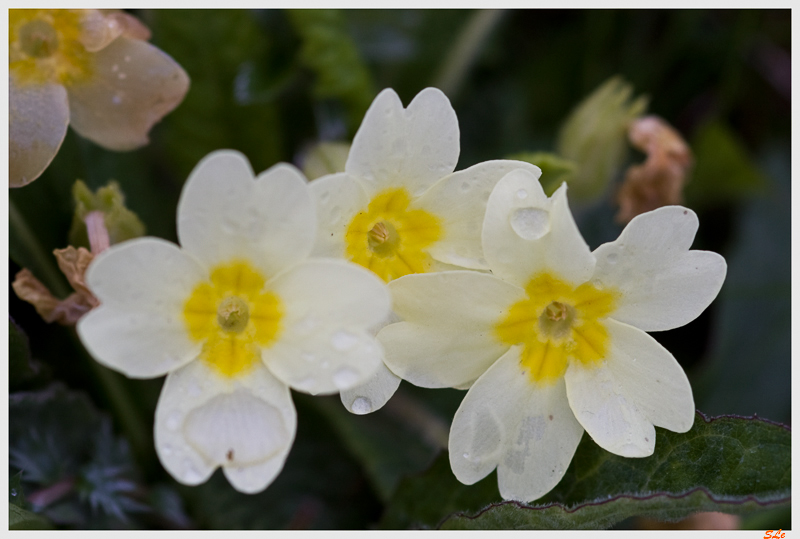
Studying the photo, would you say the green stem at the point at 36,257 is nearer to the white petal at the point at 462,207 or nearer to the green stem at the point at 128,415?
the green stem at the point at 128,415

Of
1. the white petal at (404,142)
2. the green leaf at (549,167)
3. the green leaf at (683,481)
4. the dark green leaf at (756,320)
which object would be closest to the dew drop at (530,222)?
the white petal at (404,142)

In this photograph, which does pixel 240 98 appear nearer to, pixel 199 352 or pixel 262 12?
pixel 262 12

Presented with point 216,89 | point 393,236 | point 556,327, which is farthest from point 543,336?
point 216,89

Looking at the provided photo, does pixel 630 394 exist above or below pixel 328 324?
below

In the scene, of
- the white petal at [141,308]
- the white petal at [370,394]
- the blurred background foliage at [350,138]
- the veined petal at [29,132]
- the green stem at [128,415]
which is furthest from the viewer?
the green stem at [128,415]

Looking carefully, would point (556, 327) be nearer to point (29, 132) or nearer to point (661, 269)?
point (661, 269)
